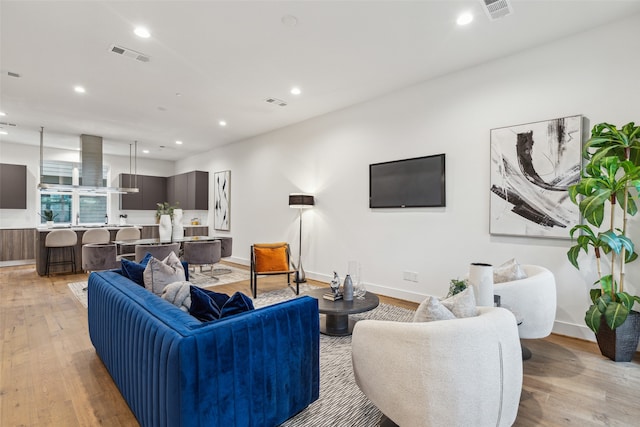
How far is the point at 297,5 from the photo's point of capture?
8.87 ft

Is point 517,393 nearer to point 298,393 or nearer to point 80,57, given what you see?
point 298,393

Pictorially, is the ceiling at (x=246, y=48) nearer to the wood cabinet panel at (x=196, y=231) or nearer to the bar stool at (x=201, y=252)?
the bar stool at (x=201, y=252)

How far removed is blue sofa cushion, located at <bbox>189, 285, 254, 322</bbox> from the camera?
5.98 ft

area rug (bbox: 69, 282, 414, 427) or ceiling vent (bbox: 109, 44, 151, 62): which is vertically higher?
ceiling vent (bbox: 109, 44, 151, 62)

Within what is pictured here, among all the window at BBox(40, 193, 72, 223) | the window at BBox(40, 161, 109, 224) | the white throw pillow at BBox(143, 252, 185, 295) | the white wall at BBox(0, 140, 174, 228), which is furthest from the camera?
the window at BBox(40, 161, 109, 224)

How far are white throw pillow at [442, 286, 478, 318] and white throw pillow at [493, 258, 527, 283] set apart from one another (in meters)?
1.40

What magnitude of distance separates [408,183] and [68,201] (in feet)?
28.9

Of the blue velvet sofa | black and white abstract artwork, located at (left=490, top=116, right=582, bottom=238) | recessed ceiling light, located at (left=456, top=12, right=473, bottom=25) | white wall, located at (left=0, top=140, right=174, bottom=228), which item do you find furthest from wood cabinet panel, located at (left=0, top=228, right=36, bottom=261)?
black and white abstract artwork, located at (left=490, top=116, right=582, bottom=238)

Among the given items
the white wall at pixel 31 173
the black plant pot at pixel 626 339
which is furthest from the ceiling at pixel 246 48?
the white wall at pixel 31 173

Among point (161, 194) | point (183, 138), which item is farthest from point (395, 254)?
point (161, 194)

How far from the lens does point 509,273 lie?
9.53 feet

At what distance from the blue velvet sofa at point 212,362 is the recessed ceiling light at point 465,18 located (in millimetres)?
2860

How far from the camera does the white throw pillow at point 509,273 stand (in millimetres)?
2877

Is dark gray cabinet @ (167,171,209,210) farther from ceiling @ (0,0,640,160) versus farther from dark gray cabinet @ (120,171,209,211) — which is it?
ceiling @ (0,0,640,160)
